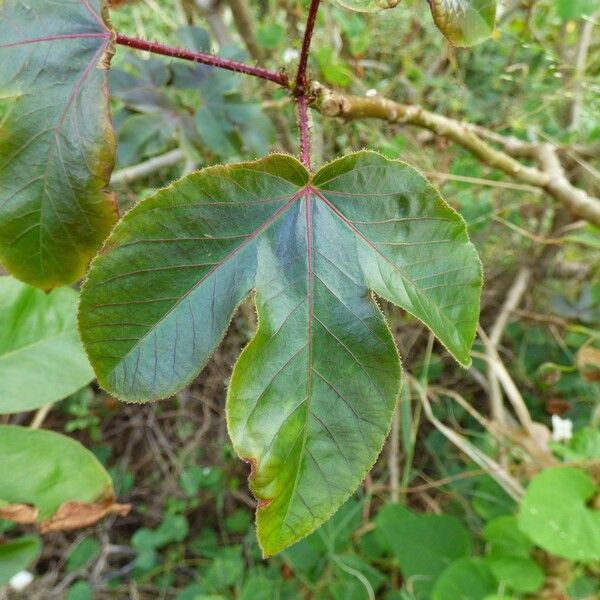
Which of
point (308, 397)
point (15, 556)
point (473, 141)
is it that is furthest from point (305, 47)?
point (15, 556)

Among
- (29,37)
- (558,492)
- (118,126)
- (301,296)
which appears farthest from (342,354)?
(118,126)

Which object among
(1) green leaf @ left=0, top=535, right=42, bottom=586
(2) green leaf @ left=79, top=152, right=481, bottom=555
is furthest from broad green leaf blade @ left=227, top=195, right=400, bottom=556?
(1) green leaf @ left=0, top=535, right=42, bottom=586

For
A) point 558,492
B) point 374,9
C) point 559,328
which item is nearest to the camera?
point 374,9

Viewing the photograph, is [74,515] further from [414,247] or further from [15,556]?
[414,247]

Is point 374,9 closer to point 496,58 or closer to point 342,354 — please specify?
point 342,354

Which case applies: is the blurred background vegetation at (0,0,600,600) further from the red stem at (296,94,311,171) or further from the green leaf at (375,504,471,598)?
the red stem at (296,94,311,171)

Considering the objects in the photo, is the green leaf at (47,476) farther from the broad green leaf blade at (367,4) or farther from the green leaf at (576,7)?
the green leaf at (576,7)

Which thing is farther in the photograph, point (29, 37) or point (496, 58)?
point (496, 58)
